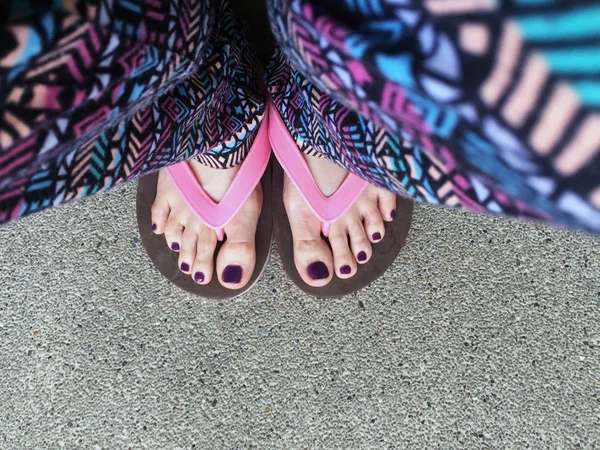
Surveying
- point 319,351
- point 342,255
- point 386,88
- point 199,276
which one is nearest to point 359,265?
point 342,255

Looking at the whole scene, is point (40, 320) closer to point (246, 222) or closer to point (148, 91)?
point (246, 222)

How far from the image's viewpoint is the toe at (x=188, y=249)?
0.71 m

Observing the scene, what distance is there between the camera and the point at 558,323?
0.68 metres

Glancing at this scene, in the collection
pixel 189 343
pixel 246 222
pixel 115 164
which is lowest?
pixel 189 343

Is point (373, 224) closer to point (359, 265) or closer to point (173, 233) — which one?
point (359, 265)

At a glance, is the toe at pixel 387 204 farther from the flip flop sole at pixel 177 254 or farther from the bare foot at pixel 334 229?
the flip flop sole at pixel 177 254

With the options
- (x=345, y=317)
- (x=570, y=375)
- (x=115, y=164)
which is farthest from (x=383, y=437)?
(x=115, y=164)

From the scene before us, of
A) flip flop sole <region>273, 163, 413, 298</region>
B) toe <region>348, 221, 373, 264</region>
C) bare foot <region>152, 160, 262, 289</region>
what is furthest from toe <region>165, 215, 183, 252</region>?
toe <region>348, 221, 373, 264</region>

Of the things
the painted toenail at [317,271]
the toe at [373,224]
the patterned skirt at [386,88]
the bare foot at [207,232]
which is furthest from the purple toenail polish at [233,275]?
the patterned skirt at [386,88]

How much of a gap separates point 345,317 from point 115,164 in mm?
442

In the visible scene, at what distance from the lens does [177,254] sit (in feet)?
2.39

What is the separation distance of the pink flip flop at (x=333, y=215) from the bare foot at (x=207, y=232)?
6 centimetres

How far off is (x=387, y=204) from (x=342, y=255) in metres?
0.11

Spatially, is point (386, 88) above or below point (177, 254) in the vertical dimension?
above
